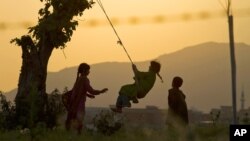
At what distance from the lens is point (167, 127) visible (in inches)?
715

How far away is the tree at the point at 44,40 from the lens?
21.7 m

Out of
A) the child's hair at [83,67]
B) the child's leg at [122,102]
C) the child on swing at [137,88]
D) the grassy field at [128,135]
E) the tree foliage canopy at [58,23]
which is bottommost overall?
the grassy field at [128,135]

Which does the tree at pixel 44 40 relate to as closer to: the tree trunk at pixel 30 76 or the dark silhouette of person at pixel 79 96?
the tree trunk at pixel 30 76

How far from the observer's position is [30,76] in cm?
2181

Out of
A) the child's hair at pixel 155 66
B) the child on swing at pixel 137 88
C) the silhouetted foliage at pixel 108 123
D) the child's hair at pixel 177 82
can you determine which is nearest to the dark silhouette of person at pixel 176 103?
the child's hair at pixel 177 82

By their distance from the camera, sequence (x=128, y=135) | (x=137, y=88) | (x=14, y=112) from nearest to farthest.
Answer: (x=128, y=135) < (x=137, y=88) < (x=14, y=112)

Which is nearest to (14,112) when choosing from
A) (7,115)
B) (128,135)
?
(7,115)

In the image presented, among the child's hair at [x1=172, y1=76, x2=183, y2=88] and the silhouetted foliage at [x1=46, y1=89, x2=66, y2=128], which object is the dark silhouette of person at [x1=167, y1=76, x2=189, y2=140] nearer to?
the child's hair at [x1=172, y1=76, x2=183, y2=88]

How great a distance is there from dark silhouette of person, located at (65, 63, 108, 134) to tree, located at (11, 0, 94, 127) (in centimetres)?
283

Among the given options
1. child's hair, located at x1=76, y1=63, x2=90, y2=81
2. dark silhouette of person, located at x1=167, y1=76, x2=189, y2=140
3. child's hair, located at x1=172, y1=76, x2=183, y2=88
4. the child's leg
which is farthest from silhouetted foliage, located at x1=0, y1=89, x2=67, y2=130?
child's hair, located at x1=172, y1=76, x2=183, y2=88

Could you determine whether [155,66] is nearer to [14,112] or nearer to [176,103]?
[176,103]

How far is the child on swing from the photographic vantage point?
18.1 meters

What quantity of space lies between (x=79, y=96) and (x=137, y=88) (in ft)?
4.60

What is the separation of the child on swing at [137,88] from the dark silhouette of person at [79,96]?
0.56 metres
